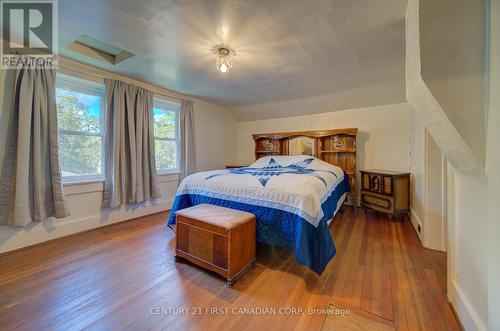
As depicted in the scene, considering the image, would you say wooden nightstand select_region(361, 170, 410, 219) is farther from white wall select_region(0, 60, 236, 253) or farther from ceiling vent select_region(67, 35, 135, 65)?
ceiling vent select_region(67, 35, 135, 65)

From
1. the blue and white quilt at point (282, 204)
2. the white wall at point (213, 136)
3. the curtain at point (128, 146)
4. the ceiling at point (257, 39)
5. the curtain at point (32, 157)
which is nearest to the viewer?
the ceiling at point (257, 39)

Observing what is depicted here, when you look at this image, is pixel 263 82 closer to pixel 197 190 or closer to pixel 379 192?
pixel 197 190

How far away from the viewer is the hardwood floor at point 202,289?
1206 mm

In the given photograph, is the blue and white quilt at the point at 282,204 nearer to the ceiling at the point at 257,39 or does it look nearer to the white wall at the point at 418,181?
the white wall at the point at 418,181

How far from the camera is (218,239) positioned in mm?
1576

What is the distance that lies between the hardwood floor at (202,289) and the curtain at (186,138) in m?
1.82

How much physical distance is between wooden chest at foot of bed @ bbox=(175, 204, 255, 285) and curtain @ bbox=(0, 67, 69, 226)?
64.7 inches

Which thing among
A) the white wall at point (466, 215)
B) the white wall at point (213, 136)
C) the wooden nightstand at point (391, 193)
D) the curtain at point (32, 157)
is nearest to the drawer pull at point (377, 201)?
the wooden nightstand at point (391, 193)

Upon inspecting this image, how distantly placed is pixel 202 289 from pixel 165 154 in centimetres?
272

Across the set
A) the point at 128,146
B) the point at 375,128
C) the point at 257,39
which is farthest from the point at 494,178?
the point at 128,146

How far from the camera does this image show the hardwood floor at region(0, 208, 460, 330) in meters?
1.21

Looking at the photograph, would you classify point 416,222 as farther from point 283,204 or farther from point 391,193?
point 283,204

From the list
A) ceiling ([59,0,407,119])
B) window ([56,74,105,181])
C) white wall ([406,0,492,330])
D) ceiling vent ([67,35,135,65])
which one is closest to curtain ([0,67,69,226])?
window ([56,74,105,181])

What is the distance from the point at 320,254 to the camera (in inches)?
62.8
